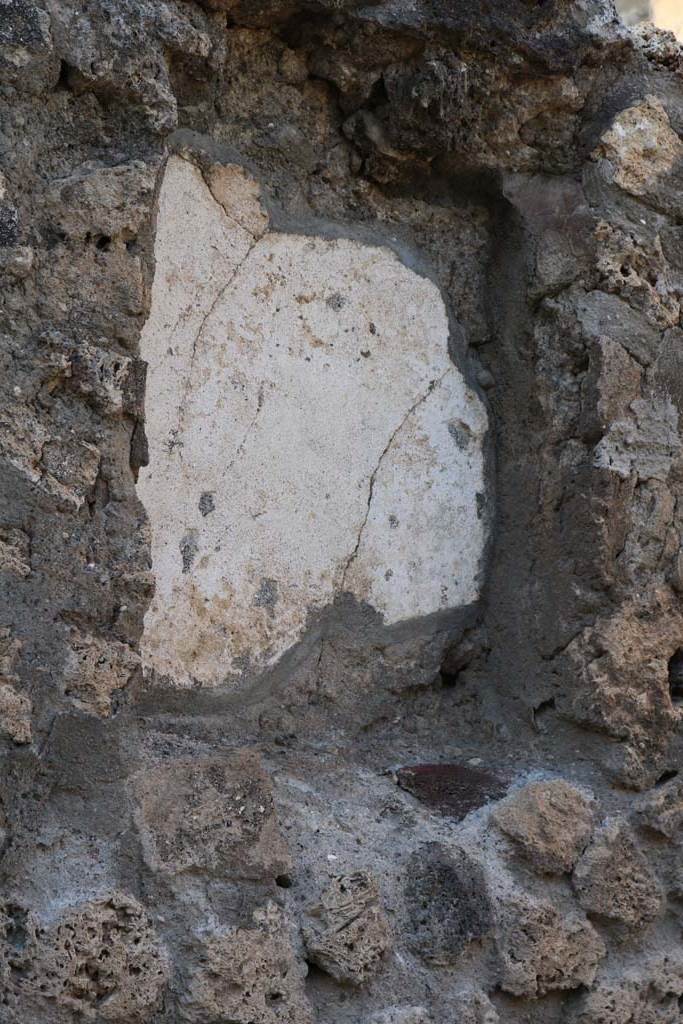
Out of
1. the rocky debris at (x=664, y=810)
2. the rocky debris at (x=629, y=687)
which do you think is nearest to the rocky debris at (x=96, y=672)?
the rocky debris at (x=629, y=687)

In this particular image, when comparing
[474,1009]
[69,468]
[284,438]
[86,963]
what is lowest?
[86,963]

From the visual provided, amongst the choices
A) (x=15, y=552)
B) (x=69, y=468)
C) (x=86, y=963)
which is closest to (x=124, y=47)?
(x=69, y=468)

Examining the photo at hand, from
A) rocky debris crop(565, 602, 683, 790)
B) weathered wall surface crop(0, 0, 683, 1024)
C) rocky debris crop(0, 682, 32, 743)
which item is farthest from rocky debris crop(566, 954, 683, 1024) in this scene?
rocky debris crop(0, 682, 32, 743)

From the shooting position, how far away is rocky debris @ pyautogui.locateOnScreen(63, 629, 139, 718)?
6.88ft

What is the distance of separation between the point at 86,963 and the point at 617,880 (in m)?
0.99

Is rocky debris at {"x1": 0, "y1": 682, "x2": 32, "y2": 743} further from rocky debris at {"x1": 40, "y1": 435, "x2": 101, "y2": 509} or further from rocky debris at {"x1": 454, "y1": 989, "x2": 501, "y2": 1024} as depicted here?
rocky debris at {"x1": 454, "y1": 989, "x2": 501, "y2": 1024}

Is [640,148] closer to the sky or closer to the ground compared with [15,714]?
closer to the sky

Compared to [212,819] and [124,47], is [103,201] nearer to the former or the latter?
[124,47]

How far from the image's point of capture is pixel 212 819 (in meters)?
2.21

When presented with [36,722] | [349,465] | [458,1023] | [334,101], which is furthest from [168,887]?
[334,101]

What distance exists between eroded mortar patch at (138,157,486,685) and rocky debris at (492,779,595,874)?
0.42 meters

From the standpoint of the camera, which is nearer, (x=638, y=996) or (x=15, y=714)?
(x=15, y=714)

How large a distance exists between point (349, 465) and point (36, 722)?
87 centimetres

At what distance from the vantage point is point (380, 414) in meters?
2.74
